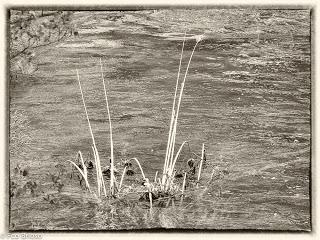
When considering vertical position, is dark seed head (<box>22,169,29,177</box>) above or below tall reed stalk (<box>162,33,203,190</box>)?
below

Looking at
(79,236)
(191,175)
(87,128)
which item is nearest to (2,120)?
(87,128)

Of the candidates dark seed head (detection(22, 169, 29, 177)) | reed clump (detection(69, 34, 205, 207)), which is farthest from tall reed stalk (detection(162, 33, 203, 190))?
dark seed head (detection(22, 169, 29, 177))

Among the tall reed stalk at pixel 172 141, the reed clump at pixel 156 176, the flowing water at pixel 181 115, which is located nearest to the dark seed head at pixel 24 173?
the flowing water at pixel 181 115

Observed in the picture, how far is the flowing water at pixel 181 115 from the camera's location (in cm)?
171

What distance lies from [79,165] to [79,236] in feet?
0.83

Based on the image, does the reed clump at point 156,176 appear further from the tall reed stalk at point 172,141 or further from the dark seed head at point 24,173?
the dark seed head at point 24,173

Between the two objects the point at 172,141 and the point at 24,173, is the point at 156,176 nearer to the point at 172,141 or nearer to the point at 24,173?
the point at 172,141

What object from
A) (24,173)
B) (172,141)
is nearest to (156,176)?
(172,141)

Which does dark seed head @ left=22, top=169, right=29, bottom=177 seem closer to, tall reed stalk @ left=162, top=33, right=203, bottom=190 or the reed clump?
the reed clump

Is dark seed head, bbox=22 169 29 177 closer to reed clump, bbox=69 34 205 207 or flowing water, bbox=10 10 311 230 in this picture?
flowing water, bbox=10 10 311 230

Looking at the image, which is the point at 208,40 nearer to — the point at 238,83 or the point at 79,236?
the point at 238,83

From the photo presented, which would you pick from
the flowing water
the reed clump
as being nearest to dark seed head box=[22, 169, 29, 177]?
the flowing water

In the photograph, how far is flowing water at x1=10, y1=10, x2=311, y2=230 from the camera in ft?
5.63

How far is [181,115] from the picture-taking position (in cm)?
174
